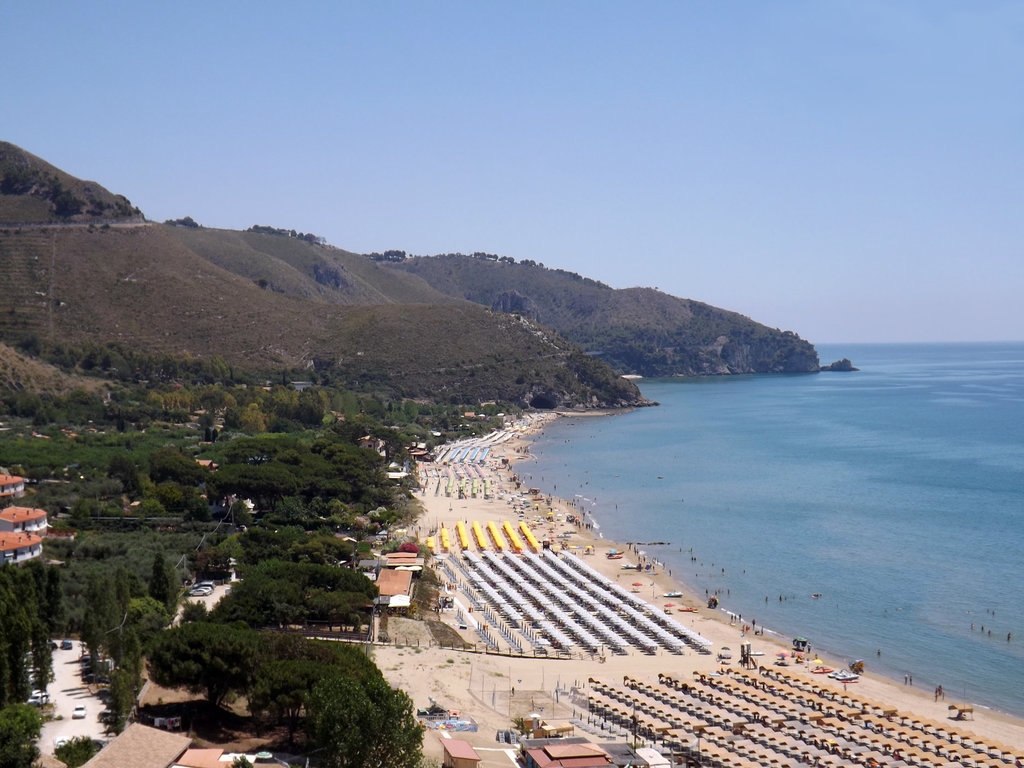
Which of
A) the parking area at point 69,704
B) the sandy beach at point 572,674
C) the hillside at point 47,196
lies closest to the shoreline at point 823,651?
the sandy beach at point 572,674

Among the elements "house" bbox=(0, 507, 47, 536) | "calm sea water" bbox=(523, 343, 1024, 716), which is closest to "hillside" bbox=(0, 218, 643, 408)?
"calm sea water" bbox=(523, 343, 1024, 716)

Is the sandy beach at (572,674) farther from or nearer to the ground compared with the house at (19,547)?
nearer to the ground

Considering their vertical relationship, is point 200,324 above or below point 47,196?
below

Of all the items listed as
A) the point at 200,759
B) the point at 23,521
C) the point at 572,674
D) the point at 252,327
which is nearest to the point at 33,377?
the point at 252,327

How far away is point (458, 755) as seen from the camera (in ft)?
66.7

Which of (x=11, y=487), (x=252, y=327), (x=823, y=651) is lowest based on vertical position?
(x=823, y=651)

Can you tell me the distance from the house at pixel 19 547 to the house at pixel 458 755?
18232mm

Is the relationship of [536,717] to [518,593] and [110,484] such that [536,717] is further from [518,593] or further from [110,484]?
[110,484]

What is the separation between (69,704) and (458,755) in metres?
9.04

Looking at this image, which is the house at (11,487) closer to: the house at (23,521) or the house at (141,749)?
the house at (23,521)

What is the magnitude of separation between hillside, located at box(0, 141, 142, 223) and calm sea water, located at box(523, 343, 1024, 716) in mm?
59916

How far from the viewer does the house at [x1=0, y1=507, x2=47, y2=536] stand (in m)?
34.9

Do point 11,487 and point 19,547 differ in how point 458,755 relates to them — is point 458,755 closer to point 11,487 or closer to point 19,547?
point 19,547

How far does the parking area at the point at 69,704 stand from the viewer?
65.2 feet
